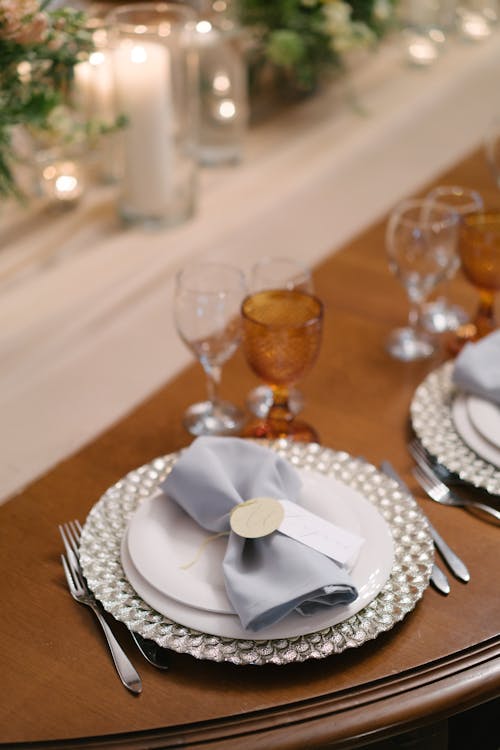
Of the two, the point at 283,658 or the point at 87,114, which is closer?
the point at 283,658

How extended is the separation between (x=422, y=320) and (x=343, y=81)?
4.47 ft

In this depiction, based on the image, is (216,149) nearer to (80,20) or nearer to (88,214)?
(88,214)

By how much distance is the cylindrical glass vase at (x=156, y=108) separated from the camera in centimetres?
160

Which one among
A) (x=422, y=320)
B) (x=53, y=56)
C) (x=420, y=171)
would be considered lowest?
(x=420, y=171)

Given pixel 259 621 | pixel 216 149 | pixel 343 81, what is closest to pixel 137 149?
pixel 216 149

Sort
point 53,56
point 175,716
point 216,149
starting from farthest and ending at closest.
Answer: point 216,149
point 53,56
point 175,716

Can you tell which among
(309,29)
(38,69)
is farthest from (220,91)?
(38,69)

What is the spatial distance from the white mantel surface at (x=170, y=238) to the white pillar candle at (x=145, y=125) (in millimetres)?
68

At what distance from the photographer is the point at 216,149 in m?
2.04

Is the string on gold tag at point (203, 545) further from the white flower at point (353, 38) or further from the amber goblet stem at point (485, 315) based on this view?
the white flower at point (353, 38)

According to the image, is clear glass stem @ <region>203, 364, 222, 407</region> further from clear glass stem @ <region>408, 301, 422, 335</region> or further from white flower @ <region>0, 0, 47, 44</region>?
white flower @ <region>0, 0, 47, 44</region>

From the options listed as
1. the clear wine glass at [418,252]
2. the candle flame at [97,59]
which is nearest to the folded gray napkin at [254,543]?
the clear wine glass at [418,252]

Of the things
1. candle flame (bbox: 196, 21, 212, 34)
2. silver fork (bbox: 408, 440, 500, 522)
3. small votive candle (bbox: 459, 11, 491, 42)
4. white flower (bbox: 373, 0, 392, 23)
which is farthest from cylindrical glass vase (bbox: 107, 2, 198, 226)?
small votive candle (bbox: 459, 11, 491, 42)

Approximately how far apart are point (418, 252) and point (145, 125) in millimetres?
713
